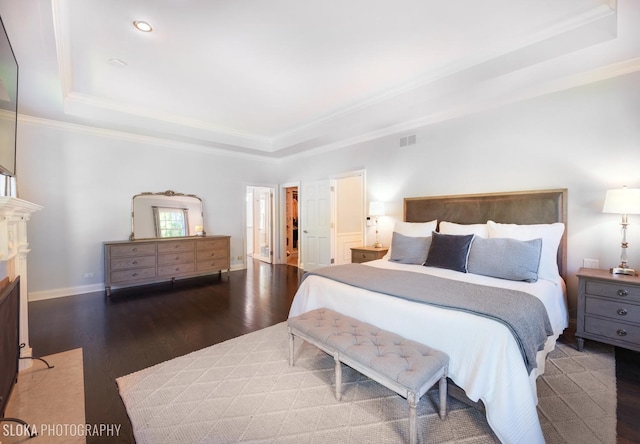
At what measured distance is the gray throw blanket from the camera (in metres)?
1.60

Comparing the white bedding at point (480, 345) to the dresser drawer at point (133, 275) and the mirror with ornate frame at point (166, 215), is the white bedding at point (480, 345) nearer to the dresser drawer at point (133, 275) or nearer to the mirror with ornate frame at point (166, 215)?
the dresser drawer at point (133, 275)

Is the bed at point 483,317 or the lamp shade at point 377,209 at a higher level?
the lamp shade at point 377,209

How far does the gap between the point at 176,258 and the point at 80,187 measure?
1.79 meters

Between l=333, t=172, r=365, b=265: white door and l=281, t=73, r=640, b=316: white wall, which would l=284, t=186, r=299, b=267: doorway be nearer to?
l=333, t=172, r=365, b=265: white door

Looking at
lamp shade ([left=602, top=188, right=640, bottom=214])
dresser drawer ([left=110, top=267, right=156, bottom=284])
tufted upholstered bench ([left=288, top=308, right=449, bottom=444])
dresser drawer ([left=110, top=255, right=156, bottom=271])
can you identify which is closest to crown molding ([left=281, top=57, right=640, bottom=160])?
lamp shade ([left=602, top=188, right=640, bottom=214])

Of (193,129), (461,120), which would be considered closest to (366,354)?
(461,120)

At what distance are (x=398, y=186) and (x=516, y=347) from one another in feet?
10.5

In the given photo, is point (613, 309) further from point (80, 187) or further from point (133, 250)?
point (80, 187)

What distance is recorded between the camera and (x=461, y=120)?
3707mm

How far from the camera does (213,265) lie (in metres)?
5.36

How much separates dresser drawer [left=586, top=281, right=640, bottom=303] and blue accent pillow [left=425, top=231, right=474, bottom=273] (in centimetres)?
99

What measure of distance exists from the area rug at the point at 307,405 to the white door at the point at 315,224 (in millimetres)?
3485

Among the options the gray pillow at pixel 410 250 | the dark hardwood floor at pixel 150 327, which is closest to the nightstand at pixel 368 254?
the gray pillow at pixel 410 250

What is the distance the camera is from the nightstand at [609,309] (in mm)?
2232
